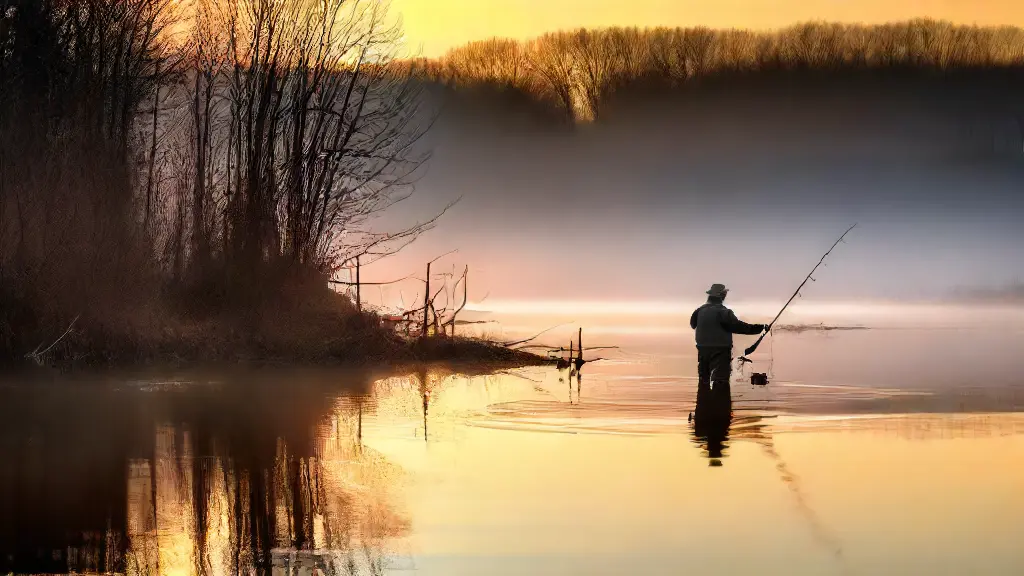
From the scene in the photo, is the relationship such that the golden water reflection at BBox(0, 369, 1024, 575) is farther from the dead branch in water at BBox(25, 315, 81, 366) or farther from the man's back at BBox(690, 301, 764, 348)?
the dead branch in water at BBox(25, 315, 81, 366)

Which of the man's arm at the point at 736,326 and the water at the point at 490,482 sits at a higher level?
the man's arm at the point at 736,326

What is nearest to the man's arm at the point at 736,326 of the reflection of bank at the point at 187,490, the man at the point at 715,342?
the man at the point at 715,342

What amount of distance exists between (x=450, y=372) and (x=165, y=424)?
52.7 feet

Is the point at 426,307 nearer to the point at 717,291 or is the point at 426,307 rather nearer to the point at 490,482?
the point at 717,291

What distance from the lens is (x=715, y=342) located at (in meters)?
20.8

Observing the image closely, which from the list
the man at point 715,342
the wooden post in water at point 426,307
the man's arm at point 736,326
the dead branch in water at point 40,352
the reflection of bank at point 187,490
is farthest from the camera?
the wooden post in water at point 426,307

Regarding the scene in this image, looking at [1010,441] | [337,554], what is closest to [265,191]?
[1010,441]

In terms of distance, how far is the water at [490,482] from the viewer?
1024 centimetres

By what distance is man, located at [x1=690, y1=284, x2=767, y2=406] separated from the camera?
20.8 metres

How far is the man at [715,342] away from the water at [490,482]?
0.70 meters

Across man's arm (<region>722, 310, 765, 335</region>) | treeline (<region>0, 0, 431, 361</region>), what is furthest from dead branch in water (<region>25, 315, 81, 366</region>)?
man's arm (<region>722, 310, 765, 335</region>)

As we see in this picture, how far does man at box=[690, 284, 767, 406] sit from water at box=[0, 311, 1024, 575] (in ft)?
2.30

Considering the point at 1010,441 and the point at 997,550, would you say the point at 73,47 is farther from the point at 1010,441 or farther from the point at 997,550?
the point at 997,550

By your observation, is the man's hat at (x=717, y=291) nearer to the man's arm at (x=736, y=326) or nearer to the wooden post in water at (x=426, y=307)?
the man's arm at (x=736, y=326)
